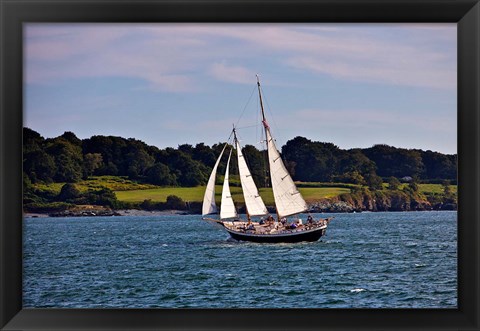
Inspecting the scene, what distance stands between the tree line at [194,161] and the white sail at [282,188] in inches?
44.8

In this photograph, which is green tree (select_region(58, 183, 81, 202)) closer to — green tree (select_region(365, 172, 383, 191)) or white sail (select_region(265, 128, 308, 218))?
white sail (select_region(265, 128, 308, 218))

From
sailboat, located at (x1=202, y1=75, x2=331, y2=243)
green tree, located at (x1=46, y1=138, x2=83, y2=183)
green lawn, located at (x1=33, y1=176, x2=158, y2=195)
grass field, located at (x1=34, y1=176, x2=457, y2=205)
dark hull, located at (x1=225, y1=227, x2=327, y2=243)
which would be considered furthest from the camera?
grass field, located at (x1=34, y1=176, x2=457, y2=205)

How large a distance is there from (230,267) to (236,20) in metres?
10.3

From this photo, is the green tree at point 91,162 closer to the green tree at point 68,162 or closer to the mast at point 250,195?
the green tree at point 68,162

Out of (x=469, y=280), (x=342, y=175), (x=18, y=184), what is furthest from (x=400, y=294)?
(x=342, y=175)

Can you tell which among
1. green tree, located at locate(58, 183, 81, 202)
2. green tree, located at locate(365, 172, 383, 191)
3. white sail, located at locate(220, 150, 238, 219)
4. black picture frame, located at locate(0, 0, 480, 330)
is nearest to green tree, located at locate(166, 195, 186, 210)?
green tree, located at locate(58, 183, 81, 202)

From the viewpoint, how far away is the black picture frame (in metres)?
5.48

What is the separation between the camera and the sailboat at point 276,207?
19.2 metres

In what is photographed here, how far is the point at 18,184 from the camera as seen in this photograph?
553 cm

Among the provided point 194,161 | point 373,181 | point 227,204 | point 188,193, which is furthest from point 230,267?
point 373,181

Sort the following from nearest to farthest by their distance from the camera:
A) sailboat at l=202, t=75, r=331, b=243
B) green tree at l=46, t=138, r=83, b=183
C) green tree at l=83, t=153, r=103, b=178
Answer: sailboat at l=202, t=75, r=331, b=243
green tree at l=46, t=138, r=83, b=183
green tree at l=83, t=153, r=103, b=178

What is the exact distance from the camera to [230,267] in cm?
1534

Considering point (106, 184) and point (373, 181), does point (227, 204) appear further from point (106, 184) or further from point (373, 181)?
point (373, 181)

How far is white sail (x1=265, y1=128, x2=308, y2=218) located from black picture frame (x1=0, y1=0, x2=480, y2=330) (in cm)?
1340
